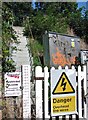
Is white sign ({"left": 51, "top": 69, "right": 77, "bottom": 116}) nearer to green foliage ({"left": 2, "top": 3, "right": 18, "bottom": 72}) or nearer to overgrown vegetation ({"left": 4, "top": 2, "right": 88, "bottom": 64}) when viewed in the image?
green foliage ({"left": 2, "top": 3, "right": 18, "bottom": 72})

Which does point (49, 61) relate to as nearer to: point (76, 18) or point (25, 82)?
point (25, 82)

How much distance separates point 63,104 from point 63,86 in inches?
10.6

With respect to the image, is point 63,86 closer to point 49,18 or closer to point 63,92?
point 63,92

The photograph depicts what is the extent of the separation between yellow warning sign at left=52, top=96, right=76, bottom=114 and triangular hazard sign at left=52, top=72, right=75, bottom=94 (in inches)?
4.1

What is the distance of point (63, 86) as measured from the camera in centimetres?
445

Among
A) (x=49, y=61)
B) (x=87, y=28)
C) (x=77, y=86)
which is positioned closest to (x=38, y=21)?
(x=87, y=28)

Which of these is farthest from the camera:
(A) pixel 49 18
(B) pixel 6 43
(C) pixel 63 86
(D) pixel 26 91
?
(A) pixel 49 18

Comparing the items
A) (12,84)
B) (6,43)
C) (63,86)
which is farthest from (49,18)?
(12,84)

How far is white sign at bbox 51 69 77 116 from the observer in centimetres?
439

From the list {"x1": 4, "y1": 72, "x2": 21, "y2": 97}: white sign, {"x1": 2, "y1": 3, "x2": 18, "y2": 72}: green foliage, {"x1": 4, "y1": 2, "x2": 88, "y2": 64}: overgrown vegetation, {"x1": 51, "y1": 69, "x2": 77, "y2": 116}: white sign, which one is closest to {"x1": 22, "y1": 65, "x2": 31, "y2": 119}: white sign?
{"x1": 4, "y1": 72, "x2": 21, "y2": 97}: white sign

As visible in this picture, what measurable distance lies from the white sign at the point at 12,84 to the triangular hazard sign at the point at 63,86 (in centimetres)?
54

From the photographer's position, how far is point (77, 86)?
4723 mm

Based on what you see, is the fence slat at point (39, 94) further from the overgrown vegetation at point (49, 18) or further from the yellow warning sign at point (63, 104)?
the overgrown vegetation at point (49, 18)

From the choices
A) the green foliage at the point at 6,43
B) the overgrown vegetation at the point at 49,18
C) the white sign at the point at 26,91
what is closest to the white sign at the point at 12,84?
the white sign at the point at 26,91
